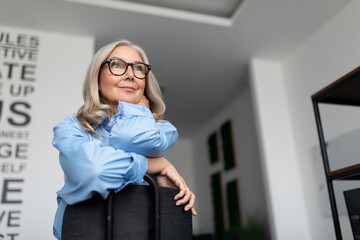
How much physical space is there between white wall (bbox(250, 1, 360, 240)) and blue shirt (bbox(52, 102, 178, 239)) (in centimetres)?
291

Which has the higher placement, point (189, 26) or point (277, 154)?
point (189, 26)

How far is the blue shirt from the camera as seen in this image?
32.9 inches

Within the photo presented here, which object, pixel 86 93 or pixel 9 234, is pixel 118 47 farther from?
pixel 9 234

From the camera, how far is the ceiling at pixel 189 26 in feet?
10.9

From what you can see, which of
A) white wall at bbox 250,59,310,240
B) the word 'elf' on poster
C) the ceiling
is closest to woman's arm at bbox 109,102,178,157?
the word 'elf' on poster

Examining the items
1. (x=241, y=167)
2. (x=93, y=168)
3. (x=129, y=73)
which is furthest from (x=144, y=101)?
(x=241, y=167)

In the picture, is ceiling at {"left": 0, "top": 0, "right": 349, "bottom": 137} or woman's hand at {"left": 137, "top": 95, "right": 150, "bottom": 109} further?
ceiling at {"left": 0, "top": 0, "right": 349, "bottom": 137}

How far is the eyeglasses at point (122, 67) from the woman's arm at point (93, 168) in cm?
31

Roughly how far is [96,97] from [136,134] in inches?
11.4

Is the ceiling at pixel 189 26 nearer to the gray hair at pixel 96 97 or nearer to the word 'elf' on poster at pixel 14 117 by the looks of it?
the word 'elf' on poster at pixel 14 117

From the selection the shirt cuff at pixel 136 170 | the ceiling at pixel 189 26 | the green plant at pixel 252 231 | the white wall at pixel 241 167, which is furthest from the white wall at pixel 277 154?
the shirt cuff at pixel 136 170

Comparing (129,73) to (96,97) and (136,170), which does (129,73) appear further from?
(136,170)

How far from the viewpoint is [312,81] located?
384 centimetres

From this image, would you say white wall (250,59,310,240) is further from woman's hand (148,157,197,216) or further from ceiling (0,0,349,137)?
woman's hand (148,157,197,216)
